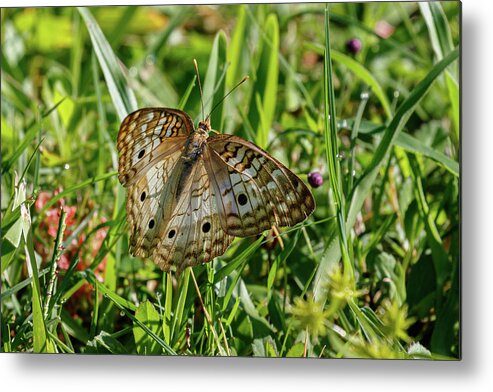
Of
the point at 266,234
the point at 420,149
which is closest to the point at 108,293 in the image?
the point at 266,234

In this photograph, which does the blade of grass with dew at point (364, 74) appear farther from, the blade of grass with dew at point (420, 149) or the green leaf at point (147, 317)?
the green leaf at point (147, 317)

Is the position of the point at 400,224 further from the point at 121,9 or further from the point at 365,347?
the point at 121,9

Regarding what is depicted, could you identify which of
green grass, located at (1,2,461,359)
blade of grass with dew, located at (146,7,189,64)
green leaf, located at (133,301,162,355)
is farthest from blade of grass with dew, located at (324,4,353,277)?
blade of grass with dew, located at (146,7,189,64)

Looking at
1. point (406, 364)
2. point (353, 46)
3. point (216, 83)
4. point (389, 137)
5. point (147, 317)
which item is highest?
point (353, 46)

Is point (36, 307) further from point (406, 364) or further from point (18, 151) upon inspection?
point (406, 364)

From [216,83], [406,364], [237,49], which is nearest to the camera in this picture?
[406,364]

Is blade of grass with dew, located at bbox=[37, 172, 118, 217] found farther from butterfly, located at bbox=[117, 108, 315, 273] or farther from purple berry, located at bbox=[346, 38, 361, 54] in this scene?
purple berry, located at bbox=[346, 38, 361, 54]

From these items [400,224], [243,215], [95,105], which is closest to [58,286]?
[243,215]

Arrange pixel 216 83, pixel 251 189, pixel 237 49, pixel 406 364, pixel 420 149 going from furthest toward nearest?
pixel 237 49 < pixel 216 83 < pixel 420 149 < pixel 406 364 < pixel 251 189
